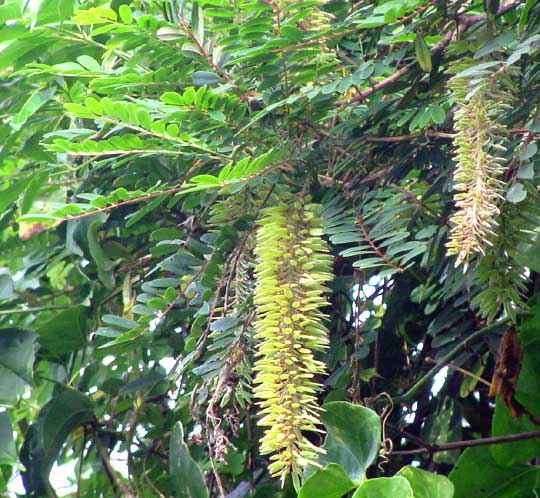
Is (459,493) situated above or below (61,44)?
below

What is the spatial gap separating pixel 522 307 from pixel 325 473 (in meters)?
A: 0.19

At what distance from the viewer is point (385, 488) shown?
2.15 feet

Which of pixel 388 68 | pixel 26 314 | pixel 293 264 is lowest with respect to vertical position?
pixel 26 314

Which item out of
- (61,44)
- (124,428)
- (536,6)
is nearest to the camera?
(536,6)

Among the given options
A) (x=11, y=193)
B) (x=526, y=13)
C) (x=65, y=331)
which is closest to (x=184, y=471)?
(x=65, y=331)

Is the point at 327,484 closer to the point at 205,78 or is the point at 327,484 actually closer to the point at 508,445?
Answer: the point at 508,445

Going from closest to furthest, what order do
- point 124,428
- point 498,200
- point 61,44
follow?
point 498,200 < point 61,44 < point 124,428

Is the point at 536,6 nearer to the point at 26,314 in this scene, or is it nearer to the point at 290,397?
the point at 290,397

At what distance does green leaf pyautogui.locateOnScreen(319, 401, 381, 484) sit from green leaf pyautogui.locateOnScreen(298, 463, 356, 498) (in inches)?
1.3

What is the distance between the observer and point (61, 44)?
98 cm

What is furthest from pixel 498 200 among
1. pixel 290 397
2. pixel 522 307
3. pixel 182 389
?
pixel 182 389

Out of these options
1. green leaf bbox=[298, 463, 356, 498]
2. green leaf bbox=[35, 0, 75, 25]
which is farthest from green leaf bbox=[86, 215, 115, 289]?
green leaf bbox=[298, 463, 356, 498]

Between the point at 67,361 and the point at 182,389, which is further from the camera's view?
the point at 67,361

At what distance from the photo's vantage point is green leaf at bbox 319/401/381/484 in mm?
723
